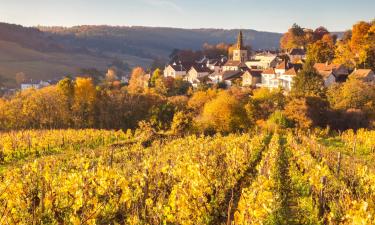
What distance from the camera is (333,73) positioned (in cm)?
6519

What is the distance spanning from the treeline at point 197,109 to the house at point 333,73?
739 cm

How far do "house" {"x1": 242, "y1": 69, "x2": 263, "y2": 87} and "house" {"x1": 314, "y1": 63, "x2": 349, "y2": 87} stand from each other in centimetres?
1221

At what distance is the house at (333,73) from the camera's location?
6475 centimetres

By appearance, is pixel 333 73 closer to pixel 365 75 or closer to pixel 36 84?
pixel 365 75

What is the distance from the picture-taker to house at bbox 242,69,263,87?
76575mm

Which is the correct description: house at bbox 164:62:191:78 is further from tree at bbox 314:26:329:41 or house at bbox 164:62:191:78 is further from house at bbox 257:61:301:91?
tree at bbox 314:26:329:41

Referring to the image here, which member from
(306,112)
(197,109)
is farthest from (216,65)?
(306,112)

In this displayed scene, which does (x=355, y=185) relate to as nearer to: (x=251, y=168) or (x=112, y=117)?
(x=251, y=168)

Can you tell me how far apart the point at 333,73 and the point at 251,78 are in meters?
15.8

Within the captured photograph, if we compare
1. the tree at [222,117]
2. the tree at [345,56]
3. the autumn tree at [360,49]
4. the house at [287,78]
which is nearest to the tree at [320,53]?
the tree at [345,56]

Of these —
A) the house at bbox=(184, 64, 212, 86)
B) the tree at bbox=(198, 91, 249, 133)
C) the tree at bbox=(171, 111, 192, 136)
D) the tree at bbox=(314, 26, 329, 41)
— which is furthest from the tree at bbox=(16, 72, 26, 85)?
the tree at bbox=(171, 111, 192, 136)

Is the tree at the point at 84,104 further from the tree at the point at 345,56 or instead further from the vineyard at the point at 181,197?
the tree at the point at 345,56

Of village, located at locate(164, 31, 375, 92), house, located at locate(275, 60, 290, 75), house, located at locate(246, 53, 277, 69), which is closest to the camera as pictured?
village, located at locate(164, 31, 375, 92)

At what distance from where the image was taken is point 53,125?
51.1 metres
